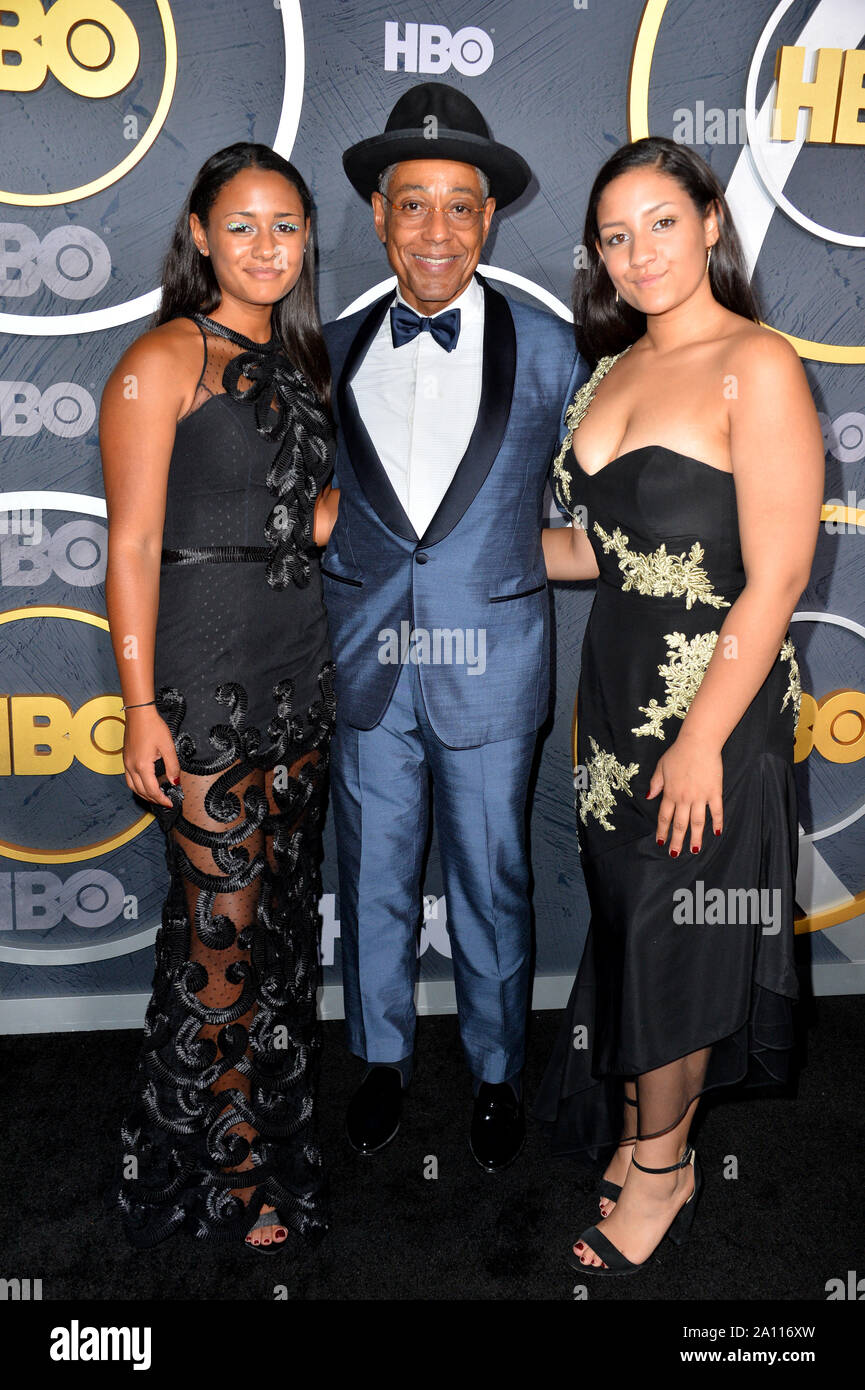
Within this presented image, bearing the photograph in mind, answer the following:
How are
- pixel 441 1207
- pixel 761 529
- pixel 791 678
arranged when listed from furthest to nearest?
pixel 441 1207 → pixel 791 678 → pixel 761 529

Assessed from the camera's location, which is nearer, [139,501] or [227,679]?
[139,501]

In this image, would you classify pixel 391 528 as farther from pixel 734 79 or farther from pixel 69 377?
pixel 734 79

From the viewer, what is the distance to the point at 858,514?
2.83 metres

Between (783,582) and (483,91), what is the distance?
1.50m

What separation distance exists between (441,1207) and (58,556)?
1801 mm

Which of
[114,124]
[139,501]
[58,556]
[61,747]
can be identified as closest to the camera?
[139,501]

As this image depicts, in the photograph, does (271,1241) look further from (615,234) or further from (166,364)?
(615,234)

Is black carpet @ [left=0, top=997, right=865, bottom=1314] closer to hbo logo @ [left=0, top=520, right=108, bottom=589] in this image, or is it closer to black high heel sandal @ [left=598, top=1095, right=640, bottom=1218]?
black high heel sandal @ [left=598, top=1095, right=640, bottom=1218]

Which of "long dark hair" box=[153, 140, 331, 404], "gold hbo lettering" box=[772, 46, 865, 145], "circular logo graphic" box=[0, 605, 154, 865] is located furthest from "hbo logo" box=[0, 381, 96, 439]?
"gold hbo lettering" box=[772, 46, 865, 145]

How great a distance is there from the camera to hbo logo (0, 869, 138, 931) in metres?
2.79

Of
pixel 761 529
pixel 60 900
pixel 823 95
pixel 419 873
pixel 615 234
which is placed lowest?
pixel 60 900

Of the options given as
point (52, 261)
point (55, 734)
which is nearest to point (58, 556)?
point (55, 734)

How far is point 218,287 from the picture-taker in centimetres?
200

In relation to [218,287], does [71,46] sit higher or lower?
higher
